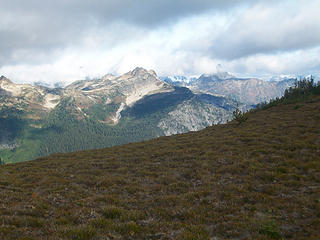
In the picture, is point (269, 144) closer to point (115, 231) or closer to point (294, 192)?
point (294, 192)

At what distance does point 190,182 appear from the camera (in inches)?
621

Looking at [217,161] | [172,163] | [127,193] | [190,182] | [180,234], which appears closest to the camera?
[180,234]

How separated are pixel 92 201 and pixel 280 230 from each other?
973 cm

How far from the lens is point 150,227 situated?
914 cm

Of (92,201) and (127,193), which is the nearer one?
(92,201)

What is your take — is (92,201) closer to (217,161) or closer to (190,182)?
(190,182)

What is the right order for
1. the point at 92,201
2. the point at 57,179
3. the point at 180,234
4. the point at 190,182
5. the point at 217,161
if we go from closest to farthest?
the point at 180,234 → the point at 92,201 → the point at 190,182 → the point at 57,179 → the point at 217,161

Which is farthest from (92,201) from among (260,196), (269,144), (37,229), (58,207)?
(269,144)

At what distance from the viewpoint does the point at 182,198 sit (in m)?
12.4

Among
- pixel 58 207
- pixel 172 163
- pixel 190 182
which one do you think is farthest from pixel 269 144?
pixel 58 207

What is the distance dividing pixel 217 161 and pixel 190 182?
5495mm

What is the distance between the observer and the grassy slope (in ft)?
28.2

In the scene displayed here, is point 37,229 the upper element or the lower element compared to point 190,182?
upper

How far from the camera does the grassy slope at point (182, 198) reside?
8.59 m
